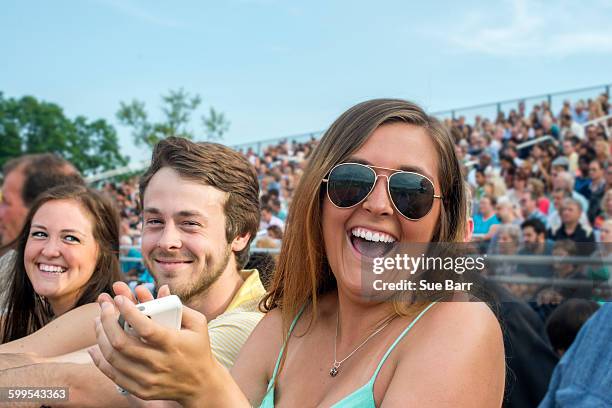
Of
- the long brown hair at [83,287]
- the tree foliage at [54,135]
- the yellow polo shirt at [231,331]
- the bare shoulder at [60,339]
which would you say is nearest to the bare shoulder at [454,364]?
the yellow polo shirt at [231,331]

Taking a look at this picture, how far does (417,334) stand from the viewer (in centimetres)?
152

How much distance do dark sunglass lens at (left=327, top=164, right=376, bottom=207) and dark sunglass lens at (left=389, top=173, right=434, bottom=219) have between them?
62 millimetres

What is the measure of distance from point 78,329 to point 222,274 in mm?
601

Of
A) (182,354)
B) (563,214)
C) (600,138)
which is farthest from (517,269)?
(600,138)

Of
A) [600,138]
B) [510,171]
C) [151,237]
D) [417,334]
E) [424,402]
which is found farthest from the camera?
[510,171]

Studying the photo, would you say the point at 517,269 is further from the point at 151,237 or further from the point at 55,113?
the point at 55,113

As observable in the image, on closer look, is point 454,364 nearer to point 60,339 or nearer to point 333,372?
point 333,372

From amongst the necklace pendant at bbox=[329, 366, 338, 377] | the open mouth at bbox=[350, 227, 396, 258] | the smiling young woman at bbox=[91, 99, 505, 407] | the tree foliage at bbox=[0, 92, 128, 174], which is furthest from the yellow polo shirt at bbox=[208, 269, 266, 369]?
the tree foliage at bbox=[0, 92, 128, 174]

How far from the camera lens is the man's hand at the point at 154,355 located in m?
1.17

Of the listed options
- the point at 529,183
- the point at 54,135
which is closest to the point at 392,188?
the point at 529,183

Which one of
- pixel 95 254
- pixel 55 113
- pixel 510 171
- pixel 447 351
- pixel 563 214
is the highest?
pixel 55 113

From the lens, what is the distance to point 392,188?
5.41 feet

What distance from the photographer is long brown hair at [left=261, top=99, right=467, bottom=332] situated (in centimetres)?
171

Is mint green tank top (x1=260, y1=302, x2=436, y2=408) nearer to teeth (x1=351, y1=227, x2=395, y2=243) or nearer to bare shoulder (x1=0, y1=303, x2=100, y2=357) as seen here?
teeth (x1=351, y1=227, x2=395, y2=243)
